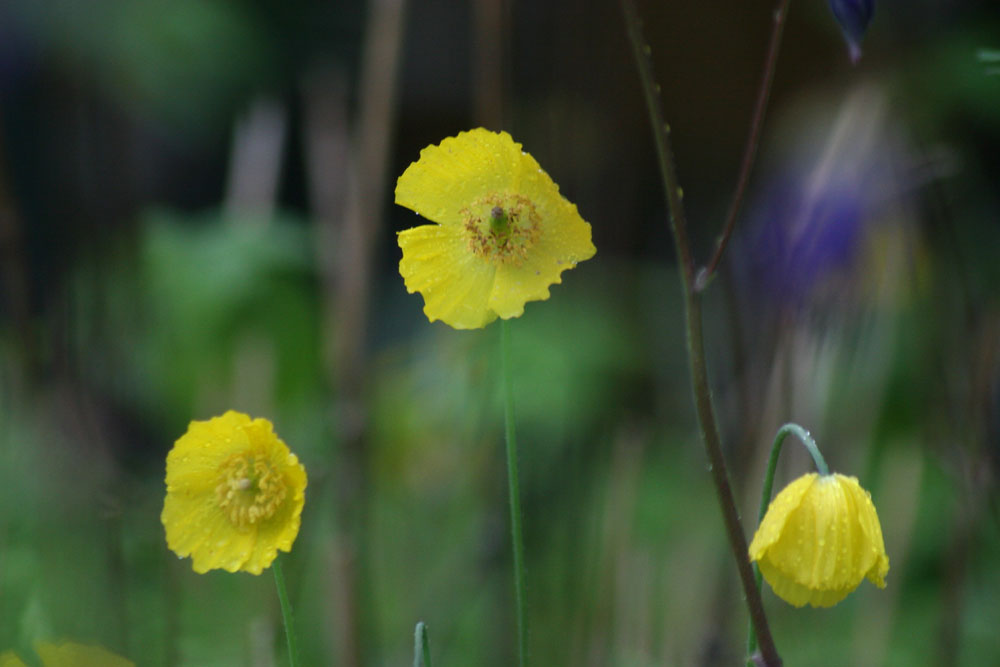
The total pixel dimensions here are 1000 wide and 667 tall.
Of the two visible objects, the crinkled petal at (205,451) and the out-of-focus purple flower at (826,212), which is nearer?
the crinkled petal at (205,451)

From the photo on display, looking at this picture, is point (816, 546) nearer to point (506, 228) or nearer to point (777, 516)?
point (777, 516)

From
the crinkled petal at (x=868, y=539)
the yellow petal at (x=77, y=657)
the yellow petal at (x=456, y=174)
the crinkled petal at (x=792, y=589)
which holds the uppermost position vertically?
the yellow petal at (x=456, y=174)

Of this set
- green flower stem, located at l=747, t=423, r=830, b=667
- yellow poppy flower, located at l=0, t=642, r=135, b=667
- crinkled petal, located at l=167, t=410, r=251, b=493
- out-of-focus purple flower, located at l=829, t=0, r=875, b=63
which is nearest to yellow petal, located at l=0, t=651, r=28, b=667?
yellow poppy flower, located at l=0, t=642, r=135, b=667

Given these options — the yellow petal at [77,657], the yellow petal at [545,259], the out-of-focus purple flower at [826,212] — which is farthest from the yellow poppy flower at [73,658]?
the out-of-focus purple flower at [826,212]

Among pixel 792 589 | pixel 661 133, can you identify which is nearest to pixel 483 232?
pixel 661 133

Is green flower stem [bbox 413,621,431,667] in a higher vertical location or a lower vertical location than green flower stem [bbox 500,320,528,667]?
lower

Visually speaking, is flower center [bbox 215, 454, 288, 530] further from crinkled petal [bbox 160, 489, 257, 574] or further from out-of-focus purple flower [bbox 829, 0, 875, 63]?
out-of-focus purple flower [bbox 829, 0, 875, 63]

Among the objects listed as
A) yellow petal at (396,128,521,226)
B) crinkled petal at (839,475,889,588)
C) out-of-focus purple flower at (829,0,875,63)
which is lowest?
crinkled petal at (839,475,889,588)

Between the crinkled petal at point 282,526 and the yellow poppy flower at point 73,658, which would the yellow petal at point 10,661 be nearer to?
the yellow poppy flower at point 73,658
